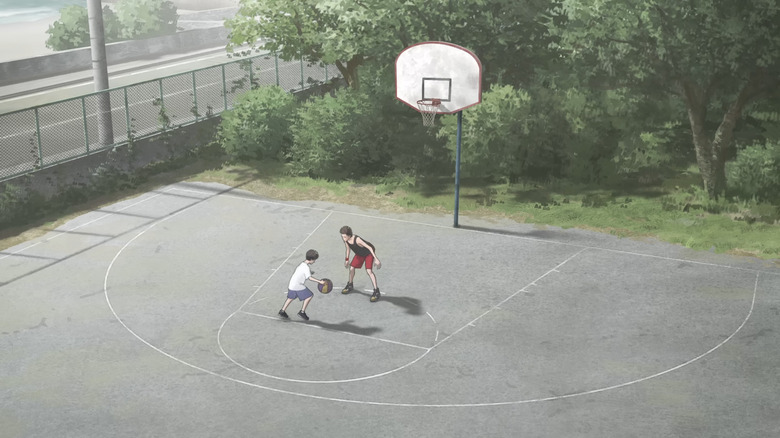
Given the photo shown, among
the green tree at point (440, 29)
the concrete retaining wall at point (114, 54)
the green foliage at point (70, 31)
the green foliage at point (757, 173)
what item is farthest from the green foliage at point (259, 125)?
the green foliage at point (70, 31)

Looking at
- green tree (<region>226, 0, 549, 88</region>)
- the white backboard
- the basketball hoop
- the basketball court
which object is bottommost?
the basketball court

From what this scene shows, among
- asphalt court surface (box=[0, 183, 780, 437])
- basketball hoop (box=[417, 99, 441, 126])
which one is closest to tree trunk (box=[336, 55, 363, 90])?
basketball hoop (box=[417, 99, 441, 126])

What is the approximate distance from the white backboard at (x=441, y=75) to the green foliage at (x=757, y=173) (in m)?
6.63

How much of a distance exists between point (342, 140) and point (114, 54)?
2847 centimetres

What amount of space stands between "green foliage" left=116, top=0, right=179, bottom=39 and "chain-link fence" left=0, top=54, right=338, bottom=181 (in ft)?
62.3

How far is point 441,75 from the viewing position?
22.4 meters

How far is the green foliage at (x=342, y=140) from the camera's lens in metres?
25.0

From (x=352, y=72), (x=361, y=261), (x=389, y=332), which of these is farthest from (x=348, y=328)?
(x=352, y=72)

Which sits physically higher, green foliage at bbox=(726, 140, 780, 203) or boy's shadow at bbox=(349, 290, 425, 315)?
green foliage at bbox=(726, 140, 780, 203)

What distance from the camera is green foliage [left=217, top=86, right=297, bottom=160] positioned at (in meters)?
26.4

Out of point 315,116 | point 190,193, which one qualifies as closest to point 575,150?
point 315,116

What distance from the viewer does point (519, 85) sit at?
85.4 feet

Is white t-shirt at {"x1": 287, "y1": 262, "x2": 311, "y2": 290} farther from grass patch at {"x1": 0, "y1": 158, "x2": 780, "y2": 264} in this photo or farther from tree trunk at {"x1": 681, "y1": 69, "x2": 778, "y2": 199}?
tree trunk at {"x1": 681, "y1": 69, "x2": 778, "y2": 199}

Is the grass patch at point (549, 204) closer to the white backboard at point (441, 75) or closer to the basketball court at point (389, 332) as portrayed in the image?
the basketball court at point (389, 332)
